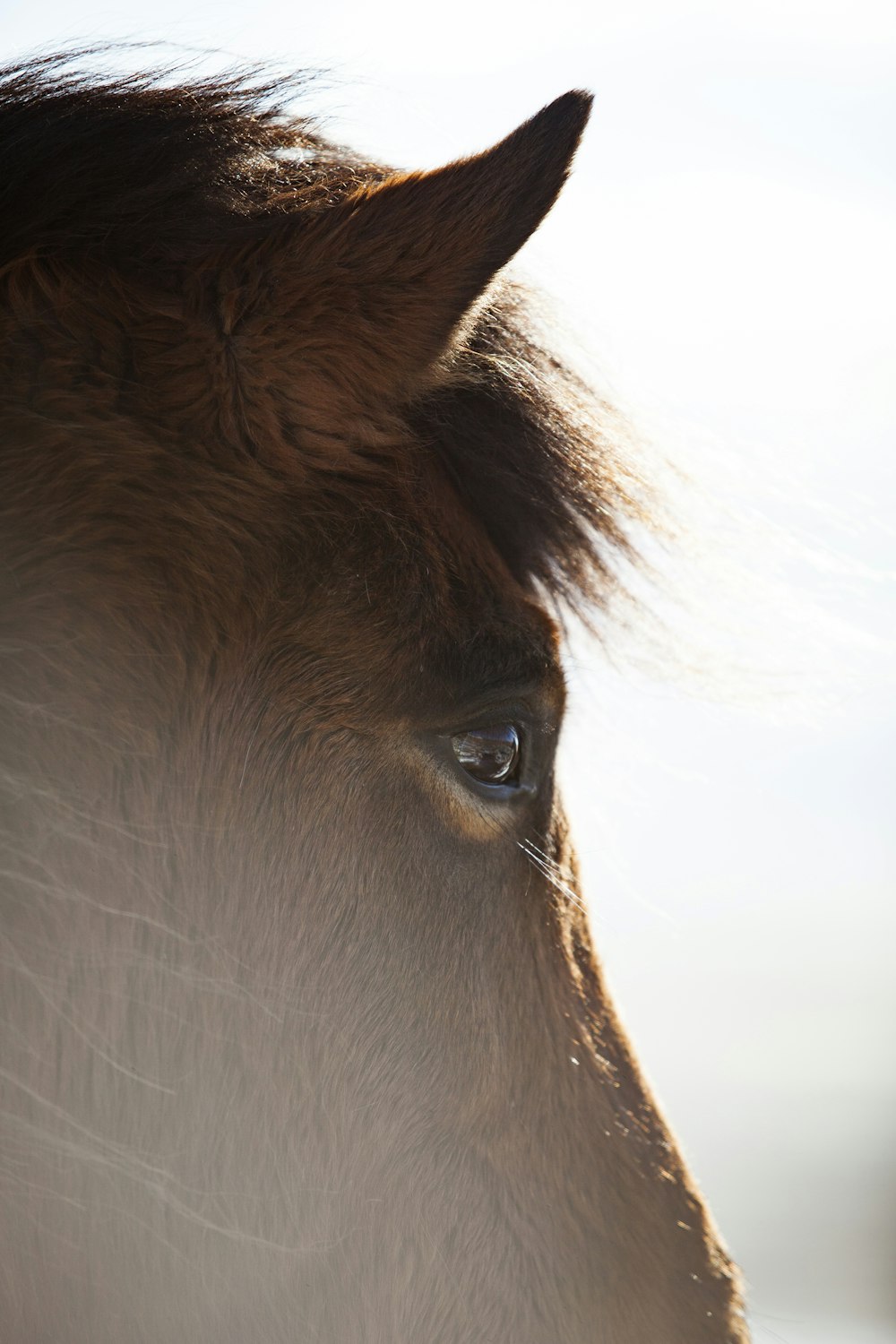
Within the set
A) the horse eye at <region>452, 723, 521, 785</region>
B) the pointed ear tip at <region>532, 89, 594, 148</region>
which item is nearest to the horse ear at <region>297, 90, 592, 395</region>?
the pointed ear tip at <region>532, 89, 594, 148</region>

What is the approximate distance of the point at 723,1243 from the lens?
0.98 meters

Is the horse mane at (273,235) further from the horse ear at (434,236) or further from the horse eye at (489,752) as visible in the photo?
the horse eye at (489,752)

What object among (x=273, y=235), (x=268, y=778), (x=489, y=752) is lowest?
(x=268, y=778)

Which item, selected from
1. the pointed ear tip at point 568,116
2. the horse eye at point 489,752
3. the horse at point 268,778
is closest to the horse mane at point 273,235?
the horse at point 268,778

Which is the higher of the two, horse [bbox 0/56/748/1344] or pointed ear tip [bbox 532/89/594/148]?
pointed ear tip [bbox 532/89/594/148]

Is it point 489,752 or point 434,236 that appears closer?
point 434,236

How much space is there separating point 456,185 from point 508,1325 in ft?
2.93

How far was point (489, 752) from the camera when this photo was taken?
2.72 feet

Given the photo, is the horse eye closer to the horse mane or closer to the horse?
the horse

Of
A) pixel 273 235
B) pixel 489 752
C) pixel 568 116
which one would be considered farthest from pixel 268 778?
pixel 568 116

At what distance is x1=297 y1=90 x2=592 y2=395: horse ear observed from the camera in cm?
63

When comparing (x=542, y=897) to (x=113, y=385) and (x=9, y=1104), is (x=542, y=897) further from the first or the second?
(x=113, y=385)

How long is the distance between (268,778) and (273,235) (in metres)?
0.40

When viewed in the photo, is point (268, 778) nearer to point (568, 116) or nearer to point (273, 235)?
point (273, 235)
